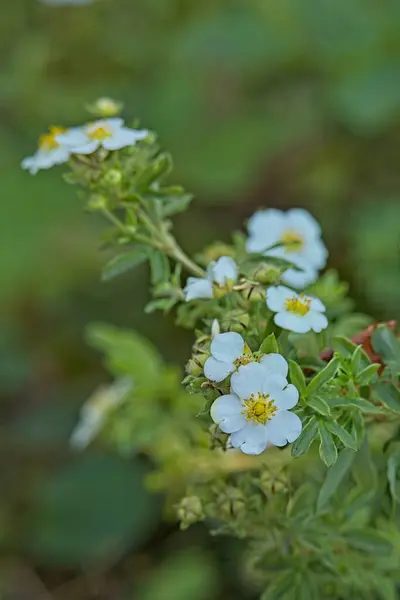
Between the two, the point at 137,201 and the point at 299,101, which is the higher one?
the point at 137,201

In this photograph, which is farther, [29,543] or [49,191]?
[49,191]

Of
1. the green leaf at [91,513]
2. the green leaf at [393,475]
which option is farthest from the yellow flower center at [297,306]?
the green leaf at [91,513]

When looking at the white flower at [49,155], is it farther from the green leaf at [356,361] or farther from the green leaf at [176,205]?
the green leaf at [356,361]

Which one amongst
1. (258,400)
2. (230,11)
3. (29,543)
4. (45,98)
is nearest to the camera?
(258,400)

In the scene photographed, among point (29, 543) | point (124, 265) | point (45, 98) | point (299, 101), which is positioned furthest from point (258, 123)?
point (124, 265)

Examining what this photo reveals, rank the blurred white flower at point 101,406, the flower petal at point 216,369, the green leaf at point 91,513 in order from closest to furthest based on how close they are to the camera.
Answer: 1. the flower petal at point 216,369
2. the blurred white flower at point 101,406
3. the green leaf at point 91,513

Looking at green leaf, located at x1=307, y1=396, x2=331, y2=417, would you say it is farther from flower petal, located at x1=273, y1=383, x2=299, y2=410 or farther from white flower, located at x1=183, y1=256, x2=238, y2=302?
white flower, located at x1=183, y1=256, x2=238, y2=302

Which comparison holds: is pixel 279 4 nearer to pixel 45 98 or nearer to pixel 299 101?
pixel 299 101

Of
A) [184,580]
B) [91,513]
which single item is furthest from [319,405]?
[91,513]
